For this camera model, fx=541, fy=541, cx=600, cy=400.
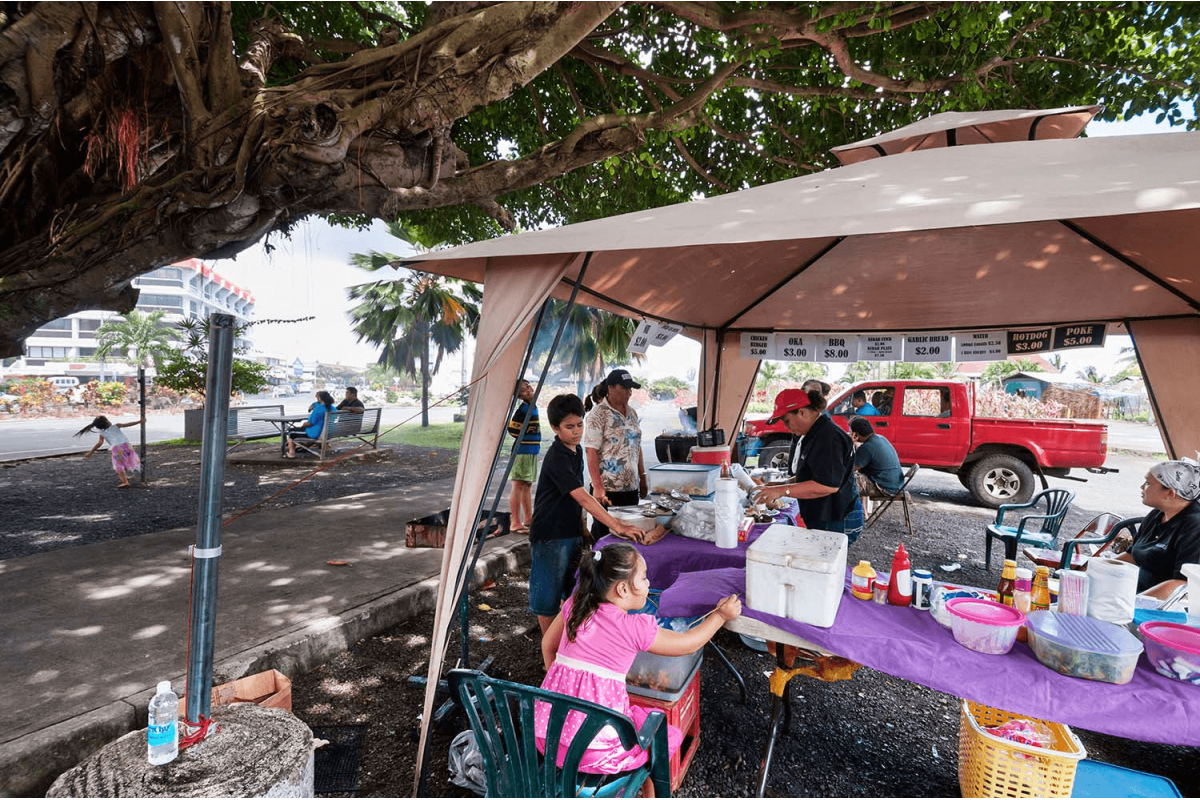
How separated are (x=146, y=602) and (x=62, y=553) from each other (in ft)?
6.75

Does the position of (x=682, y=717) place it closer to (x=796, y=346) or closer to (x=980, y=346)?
(x=796, y=346)

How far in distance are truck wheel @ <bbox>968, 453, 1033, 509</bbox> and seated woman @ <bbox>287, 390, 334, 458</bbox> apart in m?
11.3

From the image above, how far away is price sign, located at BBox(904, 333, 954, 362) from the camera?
6059mm

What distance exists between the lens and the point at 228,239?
5082mm

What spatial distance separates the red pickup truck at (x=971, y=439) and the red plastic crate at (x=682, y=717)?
6370mm

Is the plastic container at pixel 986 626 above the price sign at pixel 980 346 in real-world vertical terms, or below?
below

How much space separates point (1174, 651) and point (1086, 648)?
293mm

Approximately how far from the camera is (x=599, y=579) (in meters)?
2.04

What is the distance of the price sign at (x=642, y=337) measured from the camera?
5547 mm

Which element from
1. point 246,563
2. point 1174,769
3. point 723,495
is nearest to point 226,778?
point 723,495

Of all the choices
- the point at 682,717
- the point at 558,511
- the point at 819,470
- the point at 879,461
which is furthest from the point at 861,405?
the point at 682,717

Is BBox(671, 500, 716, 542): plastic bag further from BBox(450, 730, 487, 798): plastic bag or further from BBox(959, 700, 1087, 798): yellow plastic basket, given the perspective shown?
BBox(450, 730, 487, 798): plastic bag

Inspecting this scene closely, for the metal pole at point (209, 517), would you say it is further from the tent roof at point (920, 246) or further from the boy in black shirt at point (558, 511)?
the boy in black shirt at point (558, 511)

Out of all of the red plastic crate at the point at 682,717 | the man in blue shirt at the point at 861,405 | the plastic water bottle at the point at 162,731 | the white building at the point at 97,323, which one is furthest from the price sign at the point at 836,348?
the white building at the point at 97,323
